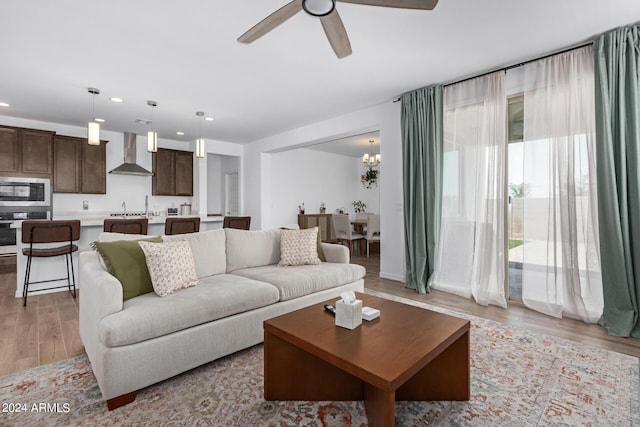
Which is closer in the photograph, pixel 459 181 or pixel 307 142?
pixel 459 181

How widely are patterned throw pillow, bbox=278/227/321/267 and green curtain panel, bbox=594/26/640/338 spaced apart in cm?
260

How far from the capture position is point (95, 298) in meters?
1.92

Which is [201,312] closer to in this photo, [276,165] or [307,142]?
[307,142]

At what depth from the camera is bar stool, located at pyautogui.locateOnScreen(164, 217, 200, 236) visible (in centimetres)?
457

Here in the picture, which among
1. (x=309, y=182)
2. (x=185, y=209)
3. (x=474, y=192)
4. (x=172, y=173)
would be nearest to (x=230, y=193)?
(x=185, y=209)

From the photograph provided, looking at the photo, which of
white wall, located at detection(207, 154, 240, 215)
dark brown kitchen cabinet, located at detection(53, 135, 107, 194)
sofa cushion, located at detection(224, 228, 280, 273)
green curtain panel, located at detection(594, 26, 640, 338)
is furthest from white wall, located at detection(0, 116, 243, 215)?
green curtain panel, located at detection(594, 26, 640, 338)

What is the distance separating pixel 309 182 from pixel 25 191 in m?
5.59

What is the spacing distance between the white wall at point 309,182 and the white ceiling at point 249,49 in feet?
10.1

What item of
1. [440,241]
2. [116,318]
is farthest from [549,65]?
[116,318]

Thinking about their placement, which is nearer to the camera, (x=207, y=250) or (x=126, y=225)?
(x=207, y=250)

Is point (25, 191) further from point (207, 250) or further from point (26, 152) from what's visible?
point (207, 250)

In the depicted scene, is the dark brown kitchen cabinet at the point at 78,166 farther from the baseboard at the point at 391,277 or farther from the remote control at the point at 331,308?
the remote control at the point at 331,308

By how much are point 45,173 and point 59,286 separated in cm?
231

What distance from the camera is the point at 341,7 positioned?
94.3 inches
